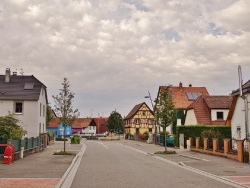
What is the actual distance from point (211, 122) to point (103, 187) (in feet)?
127

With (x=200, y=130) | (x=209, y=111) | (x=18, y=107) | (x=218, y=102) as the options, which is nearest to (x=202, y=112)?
(x=209, y=111)

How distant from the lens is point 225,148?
88.4 feet

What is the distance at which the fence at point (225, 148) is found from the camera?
76.7 ft

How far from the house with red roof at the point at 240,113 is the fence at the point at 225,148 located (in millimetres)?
2008

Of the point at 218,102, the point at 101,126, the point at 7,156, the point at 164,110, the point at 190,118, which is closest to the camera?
the point at 7,156

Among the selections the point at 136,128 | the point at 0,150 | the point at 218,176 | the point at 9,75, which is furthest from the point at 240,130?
the point at 136,128

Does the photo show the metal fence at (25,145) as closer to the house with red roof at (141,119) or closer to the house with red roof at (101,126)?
the house with red roof at (141,119)

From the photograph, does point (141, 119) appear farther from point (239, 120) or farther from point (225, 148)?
point (225, 148)

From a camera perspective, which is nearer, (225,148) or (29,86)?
(225,148)

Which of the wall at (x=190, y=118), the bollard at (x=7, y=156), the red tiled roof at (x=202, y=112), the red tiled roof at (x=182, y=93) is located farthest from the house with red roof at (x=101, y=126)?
the bollard at (x=7, y=156)

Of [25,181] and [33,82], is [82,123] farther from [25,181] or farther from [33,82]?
[25,181]

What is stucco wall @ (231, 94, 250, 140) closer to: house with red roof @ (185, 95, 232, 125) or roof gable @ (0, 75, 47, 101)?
house with red roof @ (185, 95, 232, 125)

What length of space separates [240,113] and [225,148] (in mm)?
5257

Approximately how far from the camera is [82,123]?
128875mm
